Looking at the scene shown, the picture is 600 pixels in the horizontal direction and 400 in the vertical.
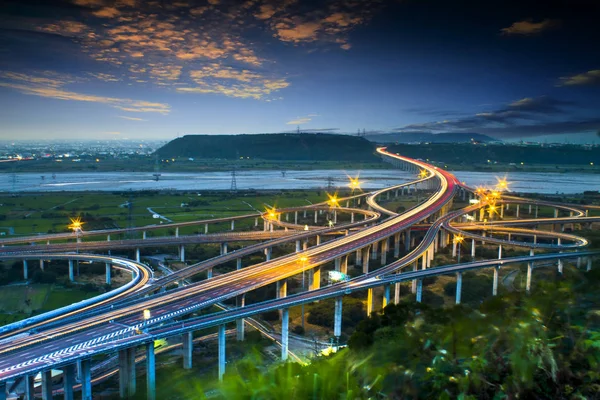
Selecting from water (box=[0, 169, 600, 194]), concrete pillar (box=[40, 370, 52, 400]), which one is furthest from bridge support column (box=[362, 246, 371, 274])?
water (box=[0, 169, 600, 194])

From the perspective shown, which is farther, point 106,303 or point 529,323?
point 106,303

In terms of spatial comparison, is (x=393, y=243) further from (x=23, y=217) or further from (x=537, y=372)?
(x=23, y=217)

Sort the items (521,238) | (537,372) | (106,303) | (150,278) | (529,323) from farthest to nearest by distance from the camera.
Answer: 1. (521,238)
2. (150,278)
3. (106,303)
4. (529,323)
5. (537,372)

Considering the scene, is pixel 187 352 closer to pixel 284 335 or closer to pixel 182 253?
pixel 284 335

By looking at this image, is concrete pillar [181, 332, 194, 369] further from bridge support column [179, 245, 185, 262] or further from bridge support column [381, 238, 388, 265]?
bridge support column [381, 238, 388, 265]

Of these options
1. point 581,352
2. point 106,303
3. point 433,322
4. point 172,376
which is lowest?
point 172,376

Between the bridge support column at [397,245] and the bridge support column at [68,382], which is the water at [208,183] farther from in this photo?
the bridge support column at [68,382]

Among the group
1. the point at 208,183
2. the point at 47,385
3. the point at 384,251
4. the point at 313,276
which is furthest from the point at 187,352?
the point at 208,183

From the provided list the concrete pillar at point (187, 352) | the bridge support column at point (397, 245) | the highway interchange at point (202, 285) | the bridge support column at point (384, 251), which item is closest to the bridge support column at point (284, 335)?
the highway interchange at point (202, 285)

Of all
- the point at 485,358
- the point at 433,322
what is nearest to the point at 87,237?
the point at 433,322

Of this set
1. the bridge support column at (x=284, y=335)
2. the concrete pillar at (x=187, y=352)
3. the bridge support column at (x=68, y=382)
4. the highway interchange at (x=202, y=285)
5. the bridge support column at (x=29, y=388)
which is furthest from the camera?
the bridge support column at (x=284, y=335)
